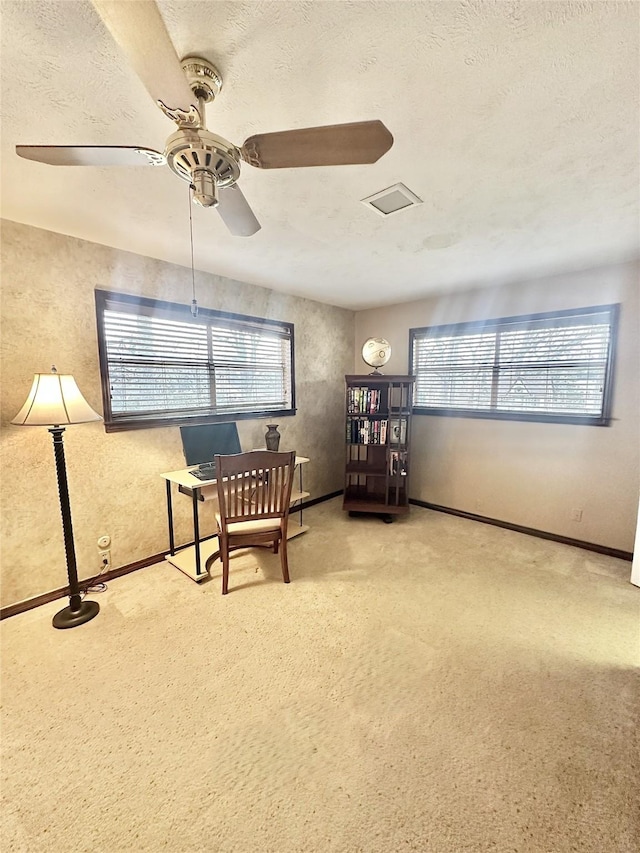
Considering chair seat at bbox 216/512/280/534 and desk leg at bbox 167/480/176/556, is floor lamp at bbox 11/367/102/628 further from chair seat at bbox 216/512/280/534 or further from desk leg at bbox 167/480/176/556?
chair seat at bbox 216/512/280/534

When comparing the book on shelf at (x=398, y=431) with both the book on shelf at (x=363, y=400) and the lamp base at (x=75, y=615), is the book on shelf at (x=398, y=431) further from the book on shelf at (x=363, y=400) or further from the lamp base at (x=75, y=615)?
→ the lamp base at (x=75, y=615)

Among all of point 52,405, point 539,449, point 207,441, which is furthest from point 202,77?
point 539,449

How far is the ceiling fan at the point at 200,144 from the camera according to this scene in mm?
805

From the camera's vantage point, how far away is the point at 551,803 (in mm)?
1155

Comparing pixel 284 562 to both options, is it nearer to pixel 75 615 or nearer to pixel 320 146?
pixel 75 615

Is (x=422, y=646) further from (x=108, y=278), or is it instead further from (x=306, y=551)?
(x=108, y=278)

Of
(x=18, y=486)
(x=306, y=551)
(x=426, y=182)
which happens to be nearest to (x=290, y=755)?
(x=306, y=551)

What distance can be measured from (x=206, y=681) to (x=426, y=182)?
2.57m

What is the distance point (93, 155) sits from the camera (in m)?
1.06

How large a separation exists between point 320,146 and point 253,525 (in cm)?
209

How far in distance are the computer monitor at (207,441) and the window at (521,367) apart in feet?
6.84

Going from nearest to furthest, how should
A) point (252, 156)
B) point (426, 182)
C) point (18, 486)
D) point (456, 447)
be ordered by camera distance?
point (252, 156) < point (426, 182) < point (18, 486) < point (456, 447)

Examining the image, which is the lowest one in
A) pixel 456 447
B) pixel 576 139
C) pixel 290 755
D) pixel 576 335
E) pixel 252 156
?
pixel 290 755

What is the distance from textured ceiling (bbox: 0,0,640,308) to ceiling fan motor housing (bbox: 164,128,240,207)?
9.7 inches
